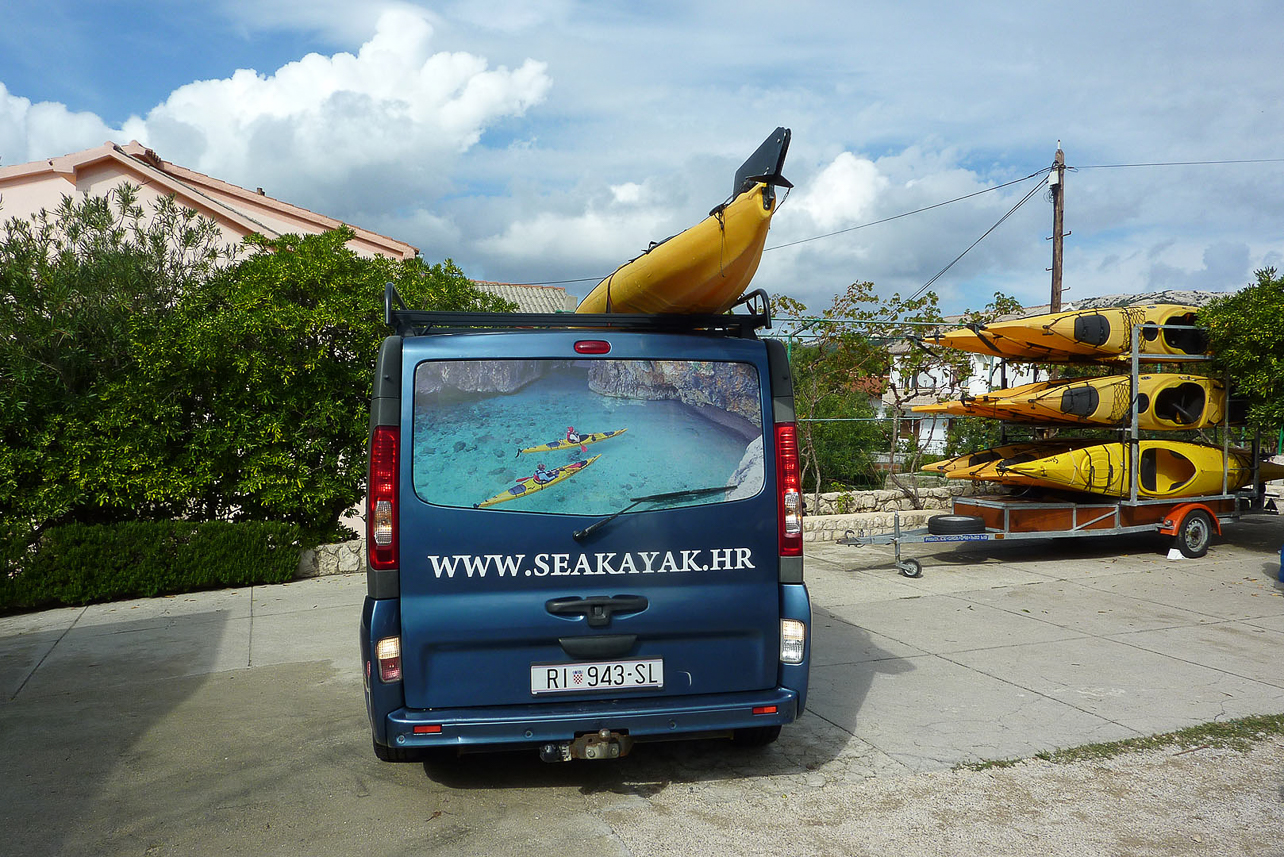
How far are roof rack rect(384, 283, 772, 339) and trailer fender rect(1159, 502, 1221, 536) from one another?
895cm

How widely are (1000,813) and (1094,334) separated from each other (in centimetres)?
825

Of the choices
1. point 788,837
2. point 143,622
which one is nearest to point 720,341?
point 788,837

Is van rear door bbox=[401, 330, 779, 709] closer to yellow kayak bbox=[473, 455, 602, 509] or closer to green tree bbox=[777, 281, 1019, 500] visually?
yellow kayak bbox=[473, 455, 602, 509]

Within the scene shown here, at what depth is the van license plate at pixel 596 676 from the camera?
3.76 meters

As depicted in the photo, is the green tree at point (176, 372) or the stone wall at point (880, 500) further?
the stone wall at point (880, 500)

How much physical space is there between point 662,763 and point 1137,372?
8.68 meters

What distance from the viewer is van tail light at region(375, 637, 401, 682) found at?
365 centimetres

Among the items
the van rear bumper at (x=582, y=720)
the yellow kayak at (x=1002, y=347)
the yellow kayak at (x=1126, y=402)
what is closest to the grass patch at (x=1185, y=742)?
the van rear bumper at (x=582, y=720)

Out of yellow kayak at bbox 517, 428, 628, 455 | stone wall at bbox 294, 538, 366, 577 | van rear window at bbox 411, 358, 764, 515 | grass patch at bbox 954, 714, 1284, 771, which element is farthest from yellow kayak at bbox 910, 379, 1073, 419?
yellow kayak at bbox 517, 428, 628, 455

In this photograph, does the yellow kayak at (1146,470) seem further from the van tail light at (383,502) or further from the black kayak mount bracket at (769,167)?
the van tail light at (383,502)

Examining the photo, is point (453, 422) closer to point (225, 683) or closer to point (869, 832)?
point (869, 832)

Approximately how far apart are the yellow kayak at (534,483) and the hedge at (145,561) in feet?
23.2

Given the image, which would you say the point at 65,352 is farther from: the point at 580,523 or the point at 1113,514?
the point at 1113,514

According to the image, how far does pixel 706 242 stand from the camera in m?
3.98
